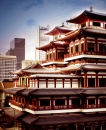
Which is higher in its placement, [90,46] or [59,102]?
[90,46]

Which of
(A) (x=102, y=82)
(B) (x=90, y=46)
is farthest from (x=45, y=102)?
(B) (x=90, y=46)

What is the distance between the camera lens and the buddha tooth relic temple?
22.6 metres

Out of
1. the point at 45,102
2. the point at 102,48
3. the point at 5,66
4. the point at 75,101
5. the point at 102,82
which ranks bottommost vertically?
the point at 75,101

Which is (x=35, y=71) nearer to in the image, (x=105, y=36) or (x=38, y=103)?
(x=38, y=103)

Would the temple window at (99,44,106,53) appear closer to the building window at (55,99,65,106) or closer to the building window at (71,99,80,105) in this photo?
the building window at (71,99,80,105)

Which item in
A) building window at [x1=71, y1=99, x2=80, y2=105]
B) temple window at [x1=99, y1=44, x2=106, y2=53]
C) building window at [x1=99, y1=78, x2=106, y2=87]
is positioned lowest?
building window at [x1=71, y1=99, x2=80, y2=105]

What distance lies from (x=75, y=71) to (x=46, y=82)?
378cm

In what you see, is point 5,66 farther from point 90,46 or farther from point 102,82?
point 102,82

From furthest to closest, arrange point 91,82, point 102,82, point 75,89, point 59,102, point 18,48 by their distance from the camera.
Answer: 1. point 18,48
2. point 102,82
3. point 91,82
4. point 75,89
5. point 59,102

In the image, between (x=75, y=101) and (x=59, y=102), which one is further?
(x=75, y=101)

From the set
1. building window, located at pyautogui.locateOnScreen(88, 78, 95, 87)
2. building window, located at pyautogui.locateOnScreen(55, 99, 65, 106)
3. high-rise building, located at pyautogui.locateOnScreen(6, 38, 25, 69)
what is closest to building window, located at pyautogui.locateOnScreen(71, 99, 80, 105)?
building window, located at pyautogui.locateOnScreen(55, 99, 65, 106)

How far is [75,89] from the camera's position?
24.1m

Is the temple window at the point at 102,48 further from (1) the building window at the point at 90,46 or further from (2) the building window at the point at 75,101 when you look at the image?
(2) the building window at the point at 75,101

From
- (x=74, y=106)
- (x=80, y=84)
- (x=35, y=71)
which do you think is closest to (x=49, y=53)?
(x=35, y=71)
